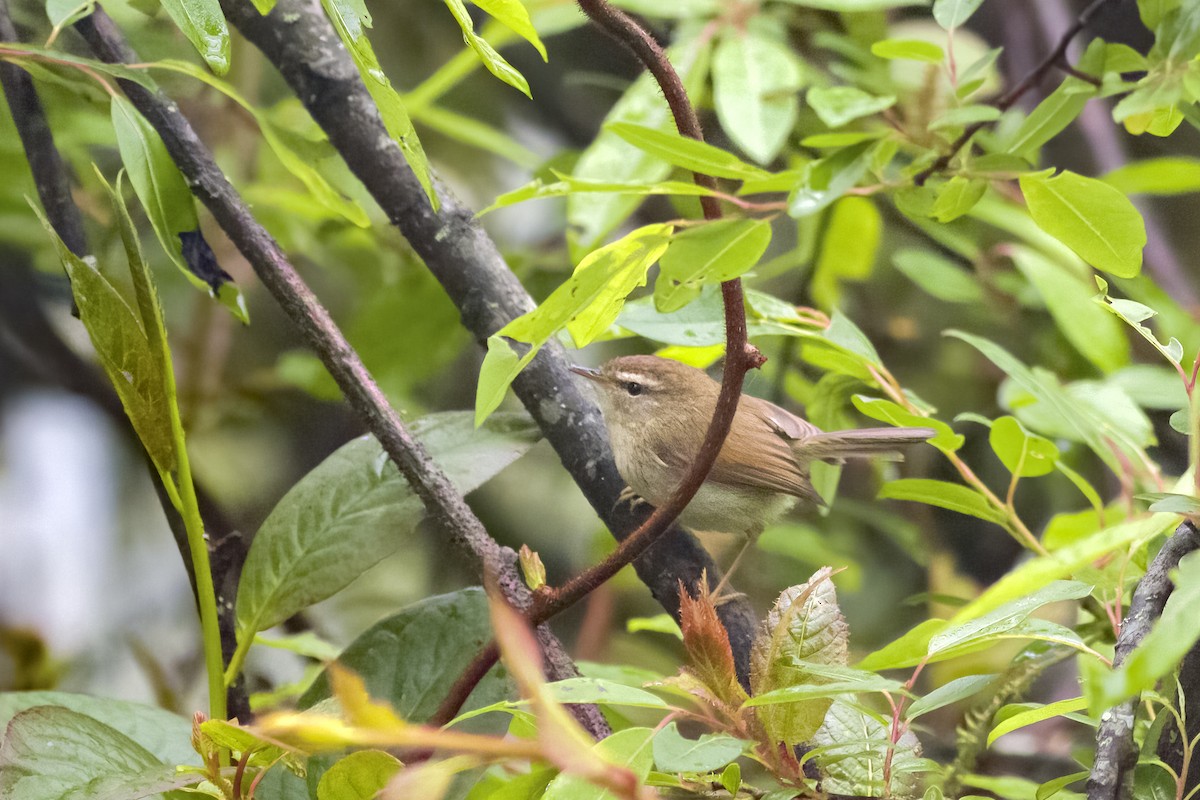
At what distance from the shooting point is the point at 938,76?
58.9 inches

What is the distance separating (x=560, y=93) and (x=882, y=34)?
36.7 inches

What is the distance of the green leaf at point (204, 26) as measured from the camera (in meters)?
0.62

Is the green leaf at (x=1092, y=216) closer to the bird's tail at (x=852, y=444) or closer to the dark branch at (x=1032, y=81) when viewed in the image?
the dark branch at (x=1032, y=81)

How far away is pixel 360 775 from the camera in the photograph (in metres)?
0.60

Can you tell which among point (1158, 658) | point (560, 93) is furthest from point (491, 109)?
point (1158, 658)

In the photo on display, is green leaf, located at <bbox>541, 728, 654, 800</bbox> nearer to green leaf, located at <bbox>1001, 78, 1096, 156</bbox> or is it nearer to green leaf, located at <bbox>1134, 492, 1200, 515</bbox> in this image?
green leaf, located at <bbox>1134, 492, 1200, 515</bbox>

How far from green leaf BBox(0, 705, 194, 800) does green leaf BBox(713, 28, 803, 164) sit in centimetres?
96

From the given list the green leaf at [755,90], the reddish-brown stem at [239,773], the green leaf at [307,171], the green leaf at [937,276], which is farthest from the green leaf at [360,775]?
the green leaf at [937,276]

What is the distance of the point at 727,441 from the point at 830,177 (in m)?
0.83

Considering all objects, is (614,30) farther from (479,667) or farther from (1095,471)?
(1095,471)

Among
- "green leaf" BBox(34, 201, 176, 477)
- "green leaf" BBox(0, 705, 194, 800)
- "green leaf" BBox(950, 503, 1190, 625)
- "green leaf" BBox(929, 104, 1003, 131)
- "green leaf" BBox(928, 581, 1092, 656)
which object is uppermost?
"green leaf" BBox(929, 104, 1003, 131)

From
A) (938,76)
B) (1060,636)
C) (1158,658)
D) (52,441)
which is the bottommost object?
(52,441)

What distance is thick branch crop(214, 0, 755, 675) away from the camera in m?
0.97

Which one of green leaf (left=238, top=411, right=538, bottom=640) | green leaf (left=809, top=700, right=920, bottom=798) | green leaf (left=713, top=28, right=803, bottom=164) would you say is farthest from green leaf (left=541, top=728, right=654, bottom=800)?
green leaf (left=713, top=28, right=803, bottom=164)
